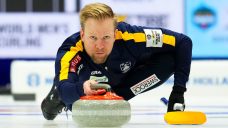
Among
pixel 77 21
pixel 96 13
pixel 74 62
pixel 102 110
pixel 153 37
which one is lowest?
pixel 77 21

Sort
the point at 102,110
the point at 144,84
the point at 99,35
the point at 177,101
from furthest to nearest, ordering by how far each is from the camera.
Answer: the point at 144,84, the point at 177,101, the point at 99,35, the point at 102,110

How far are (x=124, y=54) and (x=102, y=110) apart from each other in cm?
82

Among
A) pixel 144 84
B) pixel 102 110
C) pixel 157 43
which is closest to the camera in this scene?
pixel 102 110

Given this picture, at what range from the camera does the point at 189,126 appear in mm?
3246

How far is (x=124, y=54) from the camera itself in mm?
3762

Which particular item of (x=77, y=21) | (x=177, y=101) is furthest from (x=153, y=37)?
(x=77, y=21)

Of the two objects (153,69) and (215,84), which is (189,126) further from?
(215,84)

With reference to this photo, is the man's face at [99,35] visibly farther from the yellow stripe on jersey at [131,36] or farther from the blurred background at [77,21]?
the blurred background at [77,21]

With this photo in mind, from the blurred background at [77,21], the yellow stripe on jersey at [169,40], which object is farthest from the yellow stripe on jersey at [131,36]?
the blurred background at [77,21]

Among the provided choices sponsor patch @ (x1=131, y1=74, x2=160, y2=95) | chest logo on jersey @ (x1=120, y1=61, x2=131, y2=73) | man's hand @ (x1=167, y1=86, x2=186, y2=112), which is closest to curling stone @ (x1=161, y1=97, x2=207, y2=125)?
man's hand @ (x1=167, y1=86, x2=186, y2=112)

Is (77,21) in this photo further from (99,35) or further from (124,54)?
(99,35)

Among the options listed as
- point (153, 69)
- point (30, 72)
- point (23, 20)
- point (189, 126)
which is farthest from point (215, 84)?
point (189, 126)

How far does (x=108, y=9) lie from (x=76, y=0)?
5.87 meters

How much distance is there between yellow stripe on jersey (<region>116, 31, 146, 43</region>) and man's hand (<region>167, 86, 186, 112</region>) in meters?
0.36
